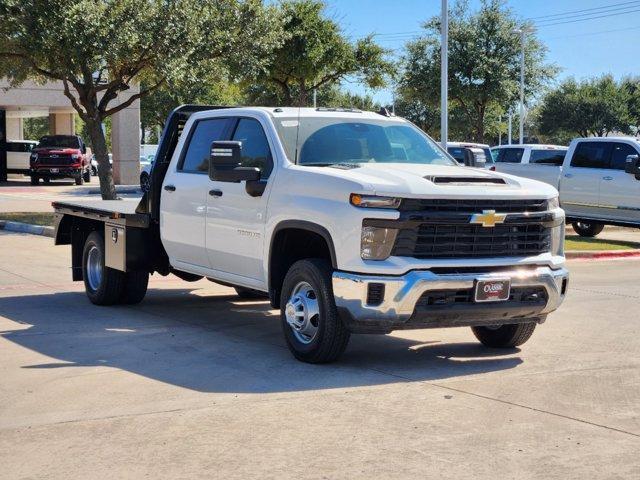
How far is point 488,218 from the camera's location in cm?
746

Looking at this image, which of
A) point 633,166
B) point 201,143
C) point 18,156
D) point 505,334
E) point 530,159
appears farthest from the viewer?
point 18,156

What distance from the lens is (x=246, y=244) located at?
8.52 metres

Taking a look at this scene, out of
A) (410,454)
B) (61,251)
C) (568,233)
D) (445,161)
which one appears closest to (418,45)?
(568,233)

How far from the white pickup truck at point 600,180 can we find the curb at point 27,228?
35.8 feet

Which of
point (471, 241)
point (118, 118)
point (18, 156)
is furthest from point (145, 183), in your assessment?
point (18, 156)

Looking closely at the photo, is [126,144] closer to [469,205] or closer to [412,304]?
[469,205]

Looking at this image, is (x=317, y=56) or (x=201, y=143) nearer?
(x=201, y=143)

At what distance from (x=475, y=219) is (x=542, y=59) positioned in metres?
37.6

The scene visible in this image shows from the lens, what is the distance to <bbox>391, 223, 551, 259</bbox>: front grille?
7262 millimetres

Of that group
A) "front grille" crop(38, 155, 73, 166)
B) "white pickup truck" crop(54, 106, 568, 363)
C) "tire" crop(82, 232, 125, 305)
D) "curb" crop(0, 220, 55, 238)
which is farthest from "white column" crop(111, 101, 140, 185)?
"white pickup truck" crop(54, 106, 568, 363)

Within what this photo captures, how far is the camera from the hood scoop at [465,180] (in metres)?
7.53

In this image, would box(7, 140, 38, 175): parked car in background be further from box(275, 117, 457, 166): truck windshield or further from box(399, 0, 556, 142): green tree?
box(275, 117, 457, 166): truck windshield

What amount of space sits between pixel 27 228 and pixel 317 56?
14897 millimetres

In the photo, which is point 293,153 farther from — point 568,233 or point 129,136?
point 129,136
